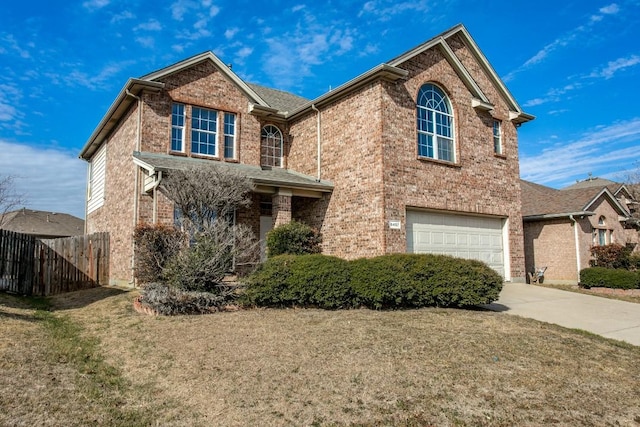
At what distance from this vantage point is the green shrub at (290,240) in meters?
13.7

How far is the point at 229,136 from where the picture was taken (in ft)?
54.2

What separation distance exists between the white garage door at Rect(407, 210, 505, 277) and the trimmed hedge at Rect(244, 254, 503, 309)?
405 cm

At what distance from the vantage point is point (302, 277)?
952 cm

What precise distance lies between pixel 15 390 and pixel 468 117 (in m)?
15.2

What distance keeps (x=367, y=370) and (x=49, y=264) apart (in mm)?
13289

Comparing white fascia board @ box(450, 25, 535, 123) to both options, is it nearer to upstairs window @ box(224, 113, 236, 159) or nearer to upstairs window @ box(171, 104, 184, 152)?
upstairs window @ box(224, 113, 236, 159)

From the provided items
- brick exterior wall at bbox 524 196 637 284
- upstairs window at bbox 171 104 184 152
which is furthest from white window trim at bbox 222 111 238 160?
brick exterior wall at bbox 524 196 637 284

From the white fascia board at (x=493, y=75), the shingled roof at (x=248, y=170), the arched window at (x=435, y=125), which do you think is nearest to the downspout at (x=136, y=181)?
the shingled roof at (x=248, y=170)

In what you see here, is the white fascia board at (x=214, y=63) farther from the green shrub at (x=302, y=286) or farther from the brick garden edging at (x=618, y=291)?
the brick garden edging at (x=618, y=291)

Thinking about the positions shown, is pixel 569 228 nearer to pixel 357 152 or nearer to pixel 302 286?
pixel 357 152

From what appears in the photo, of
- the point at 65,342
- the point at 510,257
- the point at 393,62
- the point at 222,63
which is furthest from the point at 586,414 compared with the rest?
the point at 222,63

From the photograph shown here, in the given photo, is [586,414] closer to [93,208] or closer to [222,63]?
[222,63]

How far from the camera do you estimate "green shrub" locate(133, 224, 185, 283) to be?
10148mm

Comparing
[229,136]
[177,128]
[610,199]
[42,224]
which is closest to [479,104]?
[229,136]
